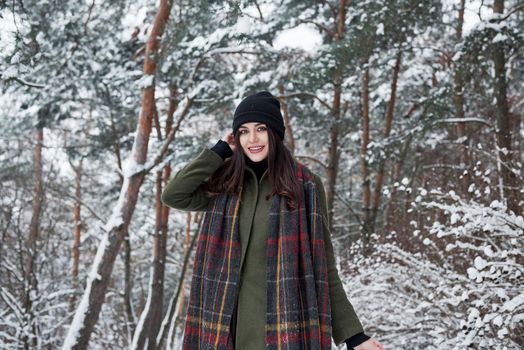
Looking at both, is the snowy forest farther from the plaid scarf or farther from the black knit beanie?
the black knit beanie

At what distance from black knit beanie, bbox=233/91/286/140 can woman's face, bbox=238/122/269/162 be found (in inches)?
1.0

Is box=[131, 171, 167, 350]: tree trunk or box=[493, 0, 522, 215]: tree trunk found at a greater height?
box=[493, 0, 522, 215]: tree trunk

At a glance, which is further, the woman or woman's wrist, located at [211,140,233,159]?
woman's wrist, located at [211,140,233,159]

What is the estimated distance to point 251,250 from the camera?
199 cm

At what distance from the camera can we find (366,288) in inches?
174

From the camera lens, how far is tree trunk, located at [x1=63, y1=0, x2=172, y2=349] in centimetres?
579

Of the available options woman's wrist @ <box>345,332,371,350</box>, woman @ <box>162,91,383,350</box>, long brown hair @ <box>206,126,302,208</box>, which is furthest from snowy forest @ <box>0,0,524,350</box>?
long brown hair @ <box>206,126,302,208</box>

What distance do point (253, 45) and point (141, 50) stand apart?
2430 mm

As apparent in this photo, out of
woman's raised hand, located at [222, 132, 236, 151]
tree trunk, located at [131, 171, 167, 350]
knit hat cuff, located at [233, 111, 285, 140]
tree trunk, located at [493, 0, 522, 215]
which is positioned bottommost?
tree trunk, located at [131, 171, 167, 350]

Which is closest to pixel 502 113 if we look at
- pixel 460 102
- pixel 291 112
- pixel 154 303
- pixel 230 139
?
pixel 460 102

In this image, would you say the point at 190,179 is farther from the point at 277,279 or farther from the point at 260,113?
the point at 277,279

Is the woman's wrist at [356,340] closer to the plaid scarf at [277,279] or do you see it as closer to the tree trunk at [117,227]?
the plaid scarf at [277,279]

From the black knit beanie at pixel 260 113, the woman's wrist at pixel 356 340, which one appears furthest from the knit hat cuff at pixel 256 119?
the woman's wrist at pixel 356 340

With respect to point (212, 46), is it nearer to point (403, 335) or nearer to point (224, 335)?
point (403, 335)
